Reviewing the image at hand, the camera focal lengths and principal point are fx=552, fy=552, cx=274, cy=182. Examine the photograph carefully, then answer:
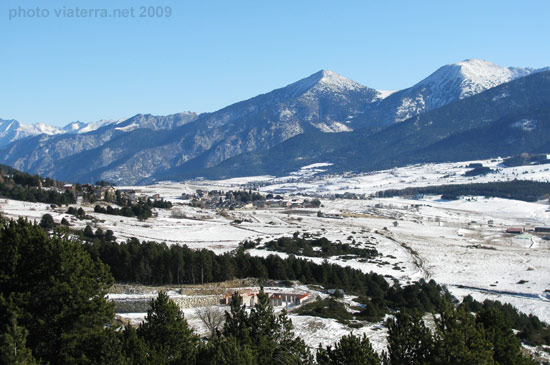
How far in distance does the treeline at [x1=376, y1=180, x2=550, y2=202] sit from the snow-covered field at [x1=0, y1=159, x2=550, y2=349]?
14359mm

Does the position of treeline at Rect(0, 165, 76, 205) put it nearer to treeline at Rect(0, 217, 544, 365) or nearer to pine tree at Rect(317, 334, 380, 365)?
treeline at Rect(0, 217, 544, 365)

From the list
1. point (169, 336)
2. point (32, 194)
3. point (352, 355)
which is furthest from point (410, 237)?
point (352, 355)

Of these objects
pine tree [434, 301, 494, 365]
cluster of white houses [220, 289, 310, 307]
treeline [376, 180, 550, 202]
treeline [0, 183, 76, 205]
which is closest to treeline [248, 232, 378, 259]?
cluster of white houses [220, 289, 310, 307]

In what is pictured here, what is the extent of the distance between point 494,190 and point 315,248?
374 ft

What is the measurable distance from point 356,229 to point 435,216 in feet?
133

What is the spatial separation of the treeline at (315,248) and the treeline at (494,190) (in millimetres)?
99462

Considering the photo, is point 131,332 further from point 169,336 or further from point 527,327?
point 527,327

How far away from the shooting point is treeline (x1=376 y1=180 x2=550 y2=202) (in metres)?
159

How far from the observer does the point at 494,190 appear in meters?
169

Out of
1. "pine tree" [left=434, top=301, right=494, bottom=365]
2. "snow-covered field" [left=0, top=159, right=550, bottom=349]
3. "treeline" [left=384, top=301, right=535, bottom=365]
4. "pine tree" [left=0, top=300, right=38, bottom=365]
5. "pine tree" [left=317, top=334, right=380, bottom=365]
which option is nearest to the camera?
"pine tree" [left=0, top=300, right=38, bottom=365]

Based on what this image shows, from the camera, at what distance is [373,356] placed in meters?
18.2

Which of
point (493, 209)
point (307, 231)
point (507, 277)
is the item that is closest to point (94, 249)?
point (507, 277)

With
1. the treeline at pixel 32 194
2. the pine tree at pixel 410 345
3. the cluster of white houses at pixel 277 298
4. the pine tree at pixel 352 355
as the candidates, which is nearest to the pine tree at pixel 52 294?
the pine tree at pixel 352 355

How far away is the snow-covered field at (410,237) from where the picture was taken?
174 ft
